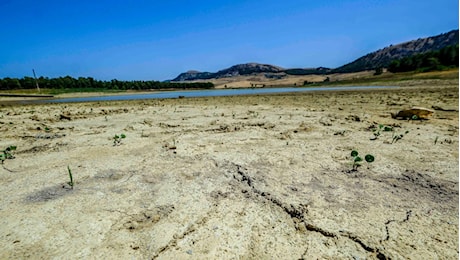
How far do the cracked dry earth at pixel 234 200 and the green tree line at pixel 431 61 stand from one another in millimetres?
62273

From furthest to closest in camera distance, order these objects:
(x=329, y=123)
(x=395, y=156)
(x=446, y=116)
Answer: (x=446, y=116)
(x=329, y=123)
(x=395, y=156)

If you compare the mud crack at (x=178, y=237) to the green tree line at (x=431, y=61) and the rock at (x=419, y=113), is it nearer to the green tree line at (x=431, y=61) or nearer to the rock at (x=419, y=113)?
the rock at (x=419, y=113)

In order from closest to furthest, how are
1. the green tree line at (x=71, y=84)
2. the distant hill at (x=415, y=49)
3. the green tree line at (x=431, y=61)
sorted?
the green tree line at (x=431, y=61)
the green tree line at (x=71, y=84)
the distant hill at (x=415, y=49)

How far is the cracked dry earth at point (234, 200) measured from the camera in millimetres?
2193

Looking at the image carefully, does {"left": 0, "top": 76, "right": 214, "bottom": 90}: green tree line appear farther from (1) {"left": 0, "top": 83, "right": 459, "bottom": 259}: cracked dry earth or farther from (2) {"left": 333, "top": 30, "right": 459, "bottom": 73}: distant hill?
(2) {"left": 333, "top": 30, "right": 459, "bottom": 73}: distant hill

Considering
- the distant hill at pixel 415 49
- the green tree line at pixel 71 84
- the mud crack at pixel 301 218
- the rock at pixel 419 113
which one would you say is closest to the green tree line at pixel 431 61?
the rock at pixel 419 113

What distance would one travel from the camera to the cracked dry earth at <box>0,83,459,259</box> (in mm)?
2193

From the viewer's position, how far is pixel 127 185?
3.46 m

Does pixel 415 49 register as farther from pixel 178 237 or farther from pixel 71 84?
pixel 178 237

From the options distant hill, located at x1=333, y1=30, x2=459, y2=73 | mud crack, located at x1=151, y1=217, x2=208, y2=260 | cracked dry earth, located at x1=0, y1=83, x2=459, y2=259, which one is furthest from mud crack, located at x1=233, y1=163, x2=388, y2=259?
distant hill, located at x1=333, y1=30, x2=459, y2=73

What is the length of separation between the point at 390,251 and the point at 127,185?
3.15 meters

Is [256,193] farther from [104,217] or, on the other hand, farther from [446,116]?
[446,116]

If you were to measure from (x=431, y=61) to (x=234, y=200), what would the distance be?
74.0 metres

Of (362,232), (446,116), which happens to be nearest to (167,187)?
(362,232)
